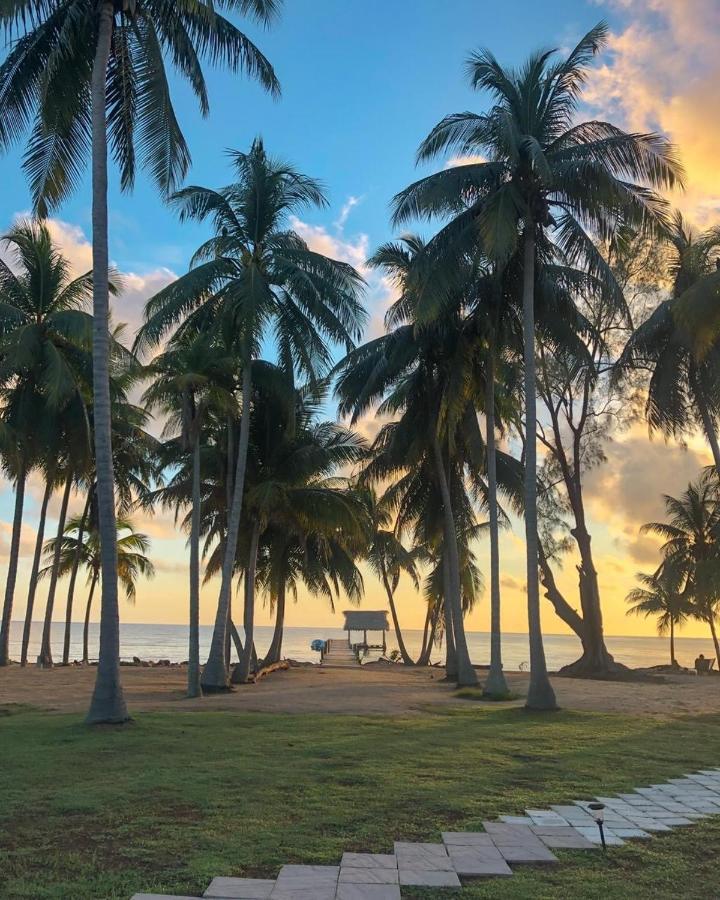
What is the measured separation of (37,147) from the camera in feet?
46.2

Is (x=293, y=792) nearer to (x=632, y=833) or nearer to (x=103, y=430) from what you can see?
(x=632, y=833)

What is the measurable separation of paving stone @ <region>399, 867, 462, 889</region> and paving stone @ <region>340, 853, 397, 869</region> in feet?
0.45

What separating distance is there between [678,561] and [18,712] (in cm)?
2983

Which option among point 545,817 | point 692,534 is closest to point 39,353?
point 545,817

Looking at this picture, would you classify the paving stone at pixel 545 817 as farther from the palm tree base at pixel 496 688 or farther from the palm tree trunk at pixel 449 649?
the palm tree trunk at pixel 449 649

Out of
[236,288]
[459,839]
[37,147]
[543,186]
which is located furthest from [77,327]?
[459,839]

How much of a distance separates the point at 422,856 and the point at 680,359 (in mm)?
18063

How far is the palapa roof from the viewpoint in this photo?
46031mm

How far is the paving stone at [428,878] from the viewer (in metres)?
4.95

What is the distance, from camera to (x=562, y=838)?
602 centimetres

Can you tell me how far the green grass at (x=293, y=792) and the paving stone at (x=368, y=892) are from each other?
1.47 ft

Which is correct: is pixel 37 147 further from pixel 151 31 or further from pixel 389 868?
pixel 389 868

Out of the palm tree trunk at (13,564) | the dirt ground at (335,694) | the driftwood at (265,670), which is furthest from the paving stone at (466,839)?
the palm tree trunk at (13,564)

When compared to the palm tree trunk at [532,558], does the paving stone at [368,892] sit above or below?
below
